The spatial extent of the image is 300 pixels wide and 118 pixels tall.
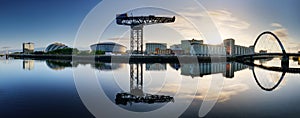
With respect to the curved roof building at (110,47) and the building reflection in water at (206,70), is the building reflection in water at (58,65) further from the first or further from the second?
the curved roof building at (110,47)

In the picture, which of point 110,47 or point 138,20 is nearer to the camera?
point 138,20

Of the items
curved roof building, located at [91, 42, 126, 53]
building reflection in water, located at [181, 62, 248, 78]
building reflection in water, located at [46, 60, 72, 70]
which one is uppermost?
curved roof building, located at [91, 42, 126, 53]

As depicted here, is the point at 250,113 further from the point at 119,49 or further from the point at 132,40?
the point at 119,49

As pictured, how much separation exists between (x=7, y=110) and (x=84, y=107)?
2.65 m

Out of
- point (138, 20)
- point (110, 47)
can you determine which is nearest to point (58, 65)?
point (138, 20)

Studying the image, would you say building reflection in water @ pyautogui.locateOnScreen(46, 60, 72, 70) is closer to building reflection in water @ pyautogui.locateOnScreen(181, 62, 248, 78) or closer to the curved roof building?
building reflection in water @ pyautogui.locateOnScreen(181, 62, 248, 78)

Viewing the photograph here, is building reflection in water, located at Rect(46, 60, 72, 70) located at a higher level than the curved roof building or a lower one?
lower

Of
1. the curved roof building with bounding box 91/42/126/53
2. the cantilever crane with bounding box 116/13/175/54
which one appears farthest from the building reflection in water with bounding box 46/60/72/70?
the curved roof building with bounding box 91/42/126/53

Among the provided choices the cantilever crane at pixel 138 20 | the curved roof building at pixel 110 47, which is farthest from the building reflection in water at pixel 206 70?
the curved roof building at pixel 110 47

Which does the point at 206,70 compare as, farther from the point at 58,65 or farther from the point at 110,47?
the point at 110,47

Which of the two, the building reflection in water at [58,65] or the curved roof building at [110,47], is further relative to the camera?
the curved roof building at [110,47]

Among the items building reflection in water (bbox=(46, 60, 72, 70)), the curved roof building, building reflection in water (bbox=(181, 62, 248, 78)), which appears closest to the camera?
building reflection in water (bbox=(181, 62, 248, 78))

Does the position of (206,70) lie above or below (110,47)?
below

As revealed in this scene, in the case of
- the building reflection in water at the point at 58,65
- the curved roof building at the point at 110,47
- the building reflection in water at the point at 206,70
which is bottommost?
the building reflection in water at the point at 206,70
